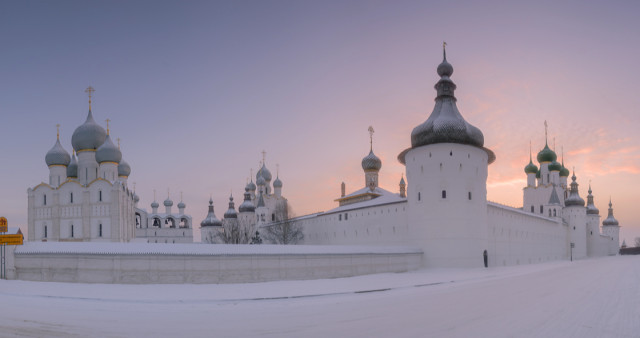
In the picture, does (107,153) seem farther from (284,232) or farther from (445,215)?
(445,215)

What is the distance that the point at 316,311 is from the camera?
10820 mm

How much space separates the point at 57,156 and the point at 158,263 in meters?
26.9

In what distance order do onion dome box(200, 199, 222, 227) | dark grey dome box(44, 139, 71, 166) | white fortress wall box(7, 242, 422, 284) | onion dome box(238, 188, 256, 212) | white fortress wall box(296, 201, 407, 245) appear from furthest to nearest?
onion dome box(200, 199, 222, 227) < onion dome box(238, 188, 256, 212) < dark grey dome box(44, 139, 71, 166) < white fortress wall box(296, 201, 407, 245) < white fortress wall box(7, 242, 422, 284)

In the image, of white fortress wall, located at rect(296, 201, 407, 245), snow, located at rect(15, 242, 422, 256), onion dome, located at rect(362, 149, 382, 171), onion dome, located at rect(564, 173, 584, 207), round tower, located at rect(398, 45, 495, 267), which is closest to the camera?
snow, located at rect(15, 242, 422, 256)

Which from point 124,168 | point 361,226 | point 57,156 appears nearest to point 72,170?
point 57,156

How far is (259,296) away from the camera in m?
14.1

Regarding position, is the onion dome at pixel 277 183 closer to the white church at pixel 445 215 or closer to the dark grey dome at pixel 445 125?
the white church at pixel 445 215

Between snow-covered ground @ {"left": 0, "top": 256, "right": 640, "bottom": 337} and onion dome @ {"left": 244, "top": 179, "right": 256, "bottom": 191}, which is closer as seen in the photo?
snow-covered ground @ {"left": 0, "top": 256, "right": 640, "bottom": 337}

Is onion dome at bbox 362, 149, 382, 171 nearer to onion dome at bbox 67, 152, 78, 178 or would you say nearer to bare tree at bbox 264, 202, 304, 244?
bare tree at bbox 264, 202, 304, 244

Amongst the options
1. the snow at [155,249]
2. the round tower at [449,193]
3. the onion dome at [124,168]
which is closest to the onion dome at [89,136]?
the onion dome at [124,168]

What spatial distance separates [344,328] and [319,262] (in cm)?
1232

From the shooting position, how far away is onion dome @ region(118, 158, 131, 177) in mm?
45503

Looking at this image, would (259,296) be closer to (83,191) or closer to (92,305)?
(92,305)

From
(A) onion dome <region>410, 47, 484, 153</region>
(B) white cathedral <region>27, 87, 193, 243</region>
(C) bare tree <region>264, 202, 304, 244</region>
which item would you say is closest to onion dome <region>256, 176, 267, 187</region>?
(C) bare tree <region>264, 202, 304, 244</region>
